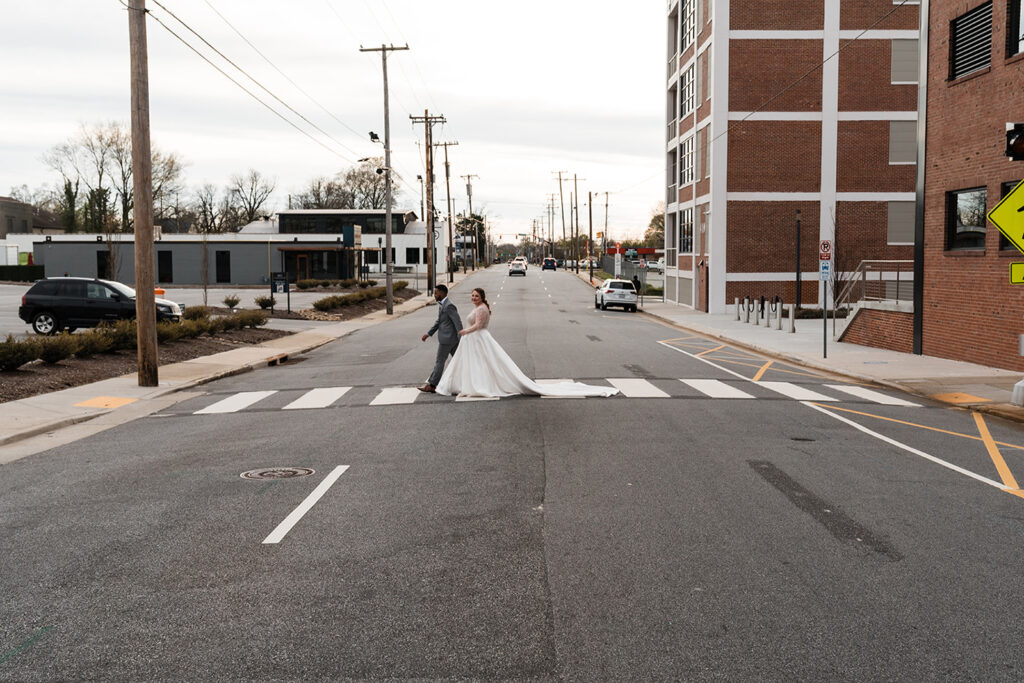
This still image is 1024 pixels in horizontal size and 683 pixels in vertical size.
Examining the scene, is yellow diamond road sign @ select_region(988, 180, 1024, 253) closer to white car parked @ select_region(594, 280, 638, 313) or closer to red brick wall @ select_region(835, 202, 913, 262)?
red brick wall @ select_region(835, 202, 913, 262)

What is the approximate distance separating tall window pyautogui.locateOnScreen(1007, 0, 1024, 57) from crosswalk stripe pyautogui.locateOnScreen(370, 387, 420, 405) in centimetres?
1465

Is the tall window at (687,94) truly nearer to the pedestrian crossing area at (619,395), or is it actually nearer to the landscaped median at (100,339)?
the landscaped median at (100,339)

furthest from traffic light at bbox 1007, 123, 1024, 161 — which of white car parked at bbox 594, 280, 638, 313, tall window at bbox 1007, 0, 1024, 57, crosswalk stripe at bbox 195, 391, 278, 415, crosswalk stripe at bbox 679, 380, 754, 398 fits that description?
white car parked at bbox 594, 280, 638, 313

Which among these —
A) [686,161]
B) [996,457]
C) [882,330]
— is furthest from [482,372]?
[686,161]

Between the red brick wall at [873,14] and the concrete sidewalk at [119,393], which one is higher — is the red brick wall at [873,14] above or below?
above

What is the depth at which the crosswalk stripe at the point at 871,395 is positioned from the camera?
1487 centimetres

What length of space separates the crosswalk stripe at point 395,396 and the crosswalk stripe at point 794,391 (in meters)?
6.36

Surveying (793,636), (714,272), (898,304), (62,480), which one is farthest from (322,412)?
(714,272)

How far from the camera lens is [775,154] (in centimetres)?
4238

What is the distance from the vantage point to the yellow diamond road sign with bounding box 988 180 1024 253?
12906 millimetres

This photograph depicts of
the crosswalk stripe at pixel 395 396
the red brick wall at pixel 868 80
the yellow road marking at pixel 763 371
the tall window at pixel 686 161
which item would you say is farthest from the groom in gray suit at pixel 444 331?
the tall window at pixel 686 161

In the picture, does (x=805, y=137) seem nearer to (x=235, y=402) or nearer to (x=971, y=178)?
(x=971, y=178)

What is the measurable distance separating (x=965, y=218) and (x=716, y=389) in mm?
9299

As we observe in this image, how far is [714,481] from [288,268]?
233ft
